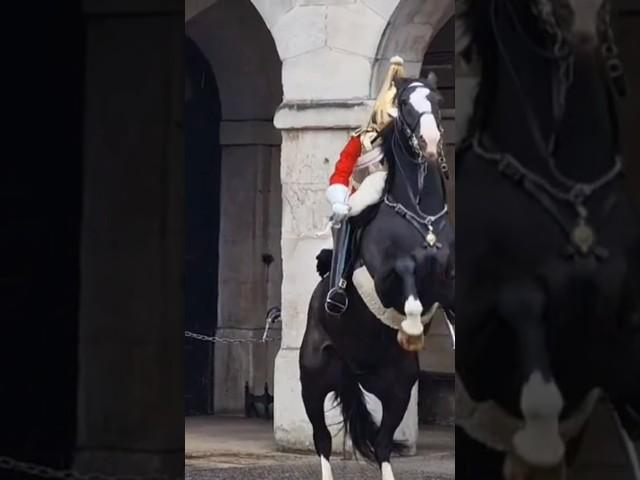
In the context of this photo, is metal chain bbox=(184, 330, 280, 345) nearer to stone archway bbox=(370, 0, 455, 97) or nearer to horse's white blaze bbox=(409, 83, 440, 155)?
stone archway bbox=(370, 0, 455, 97)

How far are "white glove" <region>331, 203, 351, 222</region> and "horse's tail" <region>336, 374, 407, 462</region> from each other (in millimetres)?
777

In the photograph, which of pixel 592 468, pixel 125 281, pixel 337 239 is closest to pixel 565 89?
pixel 592 468

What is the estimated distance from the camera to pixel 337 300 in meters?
7.59

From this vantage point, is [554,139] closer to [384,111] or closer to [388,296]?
[388,296]

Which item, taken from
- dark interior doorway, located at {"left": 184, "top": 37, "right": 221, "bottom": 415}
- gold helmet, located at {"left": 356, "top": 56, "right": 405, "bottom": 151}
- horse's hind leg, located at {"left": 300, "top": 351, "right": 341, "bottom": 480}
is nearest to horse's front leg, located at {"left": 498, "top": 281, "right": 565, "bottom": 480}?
gold helmet, located at {"left": 356, "top": 56, "right": 405, "bottom": 151}

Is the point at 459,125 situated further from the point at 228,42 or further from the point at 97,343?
the point at 228,42

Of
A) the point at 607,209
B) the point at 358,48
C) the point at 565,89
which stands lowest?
the point at 607,209

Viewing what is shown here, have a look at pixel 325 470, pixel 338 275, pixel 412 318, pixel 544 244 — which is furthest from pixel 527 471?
pixel 325 470

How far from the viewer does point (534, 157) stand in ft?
7.75

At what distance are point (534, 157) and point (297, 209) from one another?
22.4 feet

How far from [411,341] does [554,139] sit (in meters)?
4.96

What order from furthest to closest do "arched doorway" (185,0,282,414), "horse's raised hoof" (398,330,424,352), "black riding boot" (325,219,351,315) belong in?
"arched doorway" (185,0,282,414) < "black riding boot" (325,219,351,315) < "horse's raised hoof" (398,330,424,352)

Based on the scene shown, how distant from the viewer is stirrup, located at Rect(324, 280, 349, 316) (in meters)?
7.58

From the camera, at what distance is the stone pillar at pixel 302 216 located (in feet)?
A: 29.9
